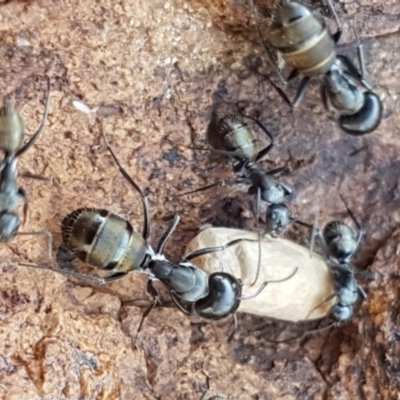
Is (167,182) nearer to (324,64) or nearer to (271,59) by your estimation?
(271,59)

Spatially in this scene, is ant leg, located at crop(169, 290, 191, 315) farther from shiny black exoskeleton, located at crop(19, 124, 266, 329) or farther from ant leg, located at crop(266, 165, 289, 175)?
ant leg, located at crop(266, 165, 289, 175)

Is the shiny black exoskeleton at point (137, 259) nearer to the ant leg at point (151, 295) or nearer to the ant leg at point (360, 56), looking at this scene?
the ant leg at point (151, 295)

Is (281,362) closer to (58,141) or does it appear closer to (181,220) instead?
(181,220)

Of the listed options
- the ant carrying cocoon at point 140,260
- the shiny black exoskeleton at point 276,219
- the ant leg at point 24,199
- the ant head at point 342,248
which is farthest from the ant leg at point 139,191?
the ant head at point 342,248

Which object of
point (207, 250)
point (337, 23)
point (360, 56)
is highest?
point (337, 23)

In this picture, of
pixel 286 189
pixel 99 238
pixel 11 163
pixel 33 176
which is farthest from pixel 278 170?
pixel 11 163

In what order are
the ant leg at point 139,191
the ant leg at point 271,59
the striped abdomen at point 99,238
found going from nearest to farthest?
the striped abdomen at point 99,238
the ant leg at point 139,191
the ant leg at point 271,59

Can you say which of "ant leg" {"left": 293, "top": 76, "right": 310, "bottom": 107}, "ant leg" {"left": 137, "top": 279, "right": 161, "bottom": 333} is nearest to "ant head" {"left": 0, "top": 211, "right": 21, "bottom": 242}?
"ant leg" {"left": 137, "top": 279, "right": 161, "bottom": 333}
